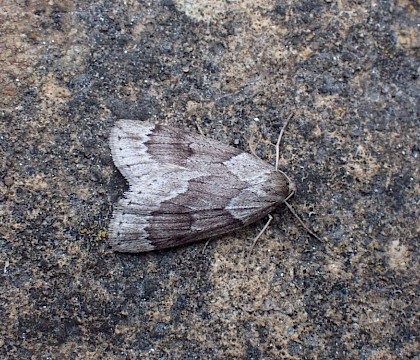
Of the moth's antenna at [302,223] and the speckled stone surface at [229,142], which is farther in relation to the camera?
the moth's antenna at [302,223]

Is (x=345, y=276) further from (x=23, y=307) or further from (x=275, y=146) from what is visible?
(x=23, y=307)

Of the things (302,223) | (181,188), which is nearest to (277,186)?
(302,223)

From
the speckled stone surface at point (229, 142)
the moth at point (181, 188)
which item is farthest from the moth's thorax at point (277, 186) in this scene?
the speckled stone surface at point (229, 142)

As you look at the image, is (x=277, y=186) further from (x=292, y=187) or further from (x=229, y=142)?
(x=229, y=142)

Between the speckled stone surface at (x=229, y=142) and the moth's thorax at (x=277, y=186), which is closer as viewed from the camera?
the speckled stone surface at (x=229, y=142)

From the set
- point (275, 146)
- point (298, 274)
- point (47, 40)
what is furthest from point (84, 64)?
point (298, 274)

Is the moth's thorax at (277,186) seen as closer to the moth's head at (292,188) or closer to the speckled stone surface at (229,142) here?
the moth's head at (292,188)

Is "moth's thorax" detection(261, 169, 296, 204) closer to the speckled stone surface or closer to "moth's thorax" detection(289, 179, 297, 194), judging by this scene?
"moth's thorax" detection(289, 179, 297, 194)

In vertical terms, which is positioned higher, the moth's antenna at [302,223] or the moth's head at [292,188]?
the moth's head at [292,188]

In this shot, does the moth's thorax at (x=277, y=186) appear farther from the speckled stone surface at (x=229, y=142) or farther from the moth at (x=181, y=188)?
the speckled stone surface at (x=229, y=142)
